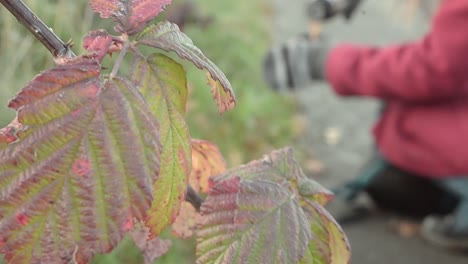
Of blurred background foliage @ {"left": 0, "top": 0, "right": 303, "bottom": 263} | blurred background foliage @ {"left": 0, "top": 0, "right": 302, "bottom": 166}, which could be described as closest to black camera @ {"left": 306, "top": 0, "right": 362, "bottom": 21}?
blurred background foliage @ {"left": 0, "top": 0, "right": 302, "bottom": 166}

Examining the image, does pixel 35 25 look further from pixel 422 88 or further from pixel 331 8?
pixel 331 8

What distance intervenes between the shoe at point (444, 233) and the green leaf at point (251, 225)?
226cm

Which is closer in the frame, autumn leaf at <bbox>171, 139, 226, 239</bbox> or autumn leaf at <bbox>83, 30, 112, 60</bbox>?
autumn leaf at <bbox>83, 30, 112, 60</bbox>

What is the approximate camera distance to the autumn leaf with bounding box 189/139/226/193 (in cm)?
94

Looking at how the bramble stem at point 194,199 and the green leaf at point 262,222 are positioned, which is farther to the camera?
the bramble stem at point 194,199

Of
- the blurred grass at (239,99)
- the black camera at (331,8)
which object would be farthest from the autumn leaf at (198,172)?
the blurred grass at (239,99)

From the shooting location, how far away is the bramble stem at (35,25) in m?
0.61

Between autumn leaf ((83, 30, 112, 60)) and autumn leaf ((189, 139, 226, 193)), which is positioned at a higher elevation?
autumn leaf ((83, 30, 112, 60))

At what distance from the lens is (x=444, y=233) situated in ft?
9.80

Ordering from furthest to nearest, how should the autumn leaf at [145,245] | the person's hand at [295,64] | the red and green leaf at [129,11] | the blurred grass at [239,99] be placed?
the blurred grass at [239,99], the person's hand at [295,64], the autumn leaf at [145,245], the red and green leaf at [129,11]

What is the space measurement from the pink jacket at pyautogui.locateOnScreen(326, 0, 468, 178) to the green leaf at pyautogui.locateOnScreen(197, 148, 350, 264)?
5.65 feet

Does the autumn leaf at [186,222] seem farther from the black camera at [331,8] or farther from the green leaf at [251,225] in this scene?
the black camera at [331,8]

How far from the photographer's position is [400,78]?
2645mm

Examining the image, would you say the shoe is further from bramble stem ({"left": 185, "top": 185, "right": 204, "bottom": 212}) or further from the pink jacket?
bramble stem ({"left": 185, "top": 185, "right": 204, "bottom": 212})
